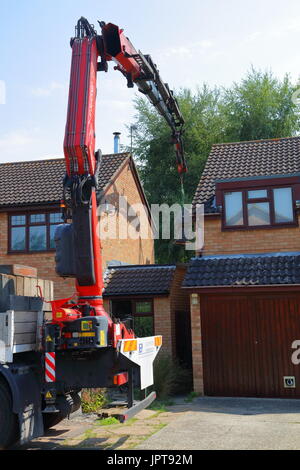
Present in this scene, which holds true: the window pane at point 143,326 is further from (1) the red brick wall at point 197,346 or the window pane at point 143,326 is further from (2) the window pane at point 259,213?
(2) the window pane at point 259,213

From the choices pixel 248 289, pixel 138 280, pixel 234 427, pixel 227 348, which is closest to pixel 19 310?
pixel 234 427

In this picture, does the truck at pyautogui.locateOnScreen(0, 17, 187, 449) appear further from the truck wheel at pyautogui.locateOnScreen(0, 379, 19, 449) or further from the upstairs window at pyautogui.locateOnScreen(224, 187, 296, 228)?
the upstairs window at pyautogui.locateOnScreen(224, 187, 296, 228)

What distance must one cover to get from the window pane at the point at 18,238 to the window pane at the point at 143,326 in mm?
4969

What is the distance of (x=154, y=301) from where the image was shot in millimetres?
16562

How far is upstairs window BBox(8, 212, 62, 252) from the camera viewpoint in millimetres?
18375

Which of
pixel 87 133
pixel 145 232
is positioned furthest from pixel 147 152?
pixel 87 133

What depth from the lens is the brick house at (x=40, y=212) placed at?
59.8 feet

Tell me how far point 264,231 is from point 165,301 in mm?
3980

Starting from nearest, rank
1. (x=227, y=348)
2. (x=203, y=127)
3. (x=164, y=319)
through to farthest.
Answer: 1. (x=227, y=348)
2. (x=164, y=319)
3. (x=203, y=127)

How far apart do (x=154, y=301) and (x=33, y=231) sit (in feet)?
17.1

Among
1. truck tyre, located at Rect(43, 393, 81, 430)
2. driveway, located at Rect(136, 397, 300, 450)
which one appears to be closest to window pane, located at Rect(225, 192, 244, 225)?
driveway, located at Rect(136, 397, 300, 450)

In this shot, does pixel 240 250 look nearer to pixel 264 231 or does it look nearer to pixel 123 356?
pixel 264 231

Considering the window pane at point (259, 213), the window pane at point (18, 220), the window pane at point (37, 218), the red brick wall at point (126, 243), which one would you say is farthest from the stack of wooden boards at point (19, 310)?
the window pane at point (18, 220)

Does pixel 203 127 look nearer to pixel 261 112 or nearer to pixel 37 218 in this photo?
pixel 261 112
